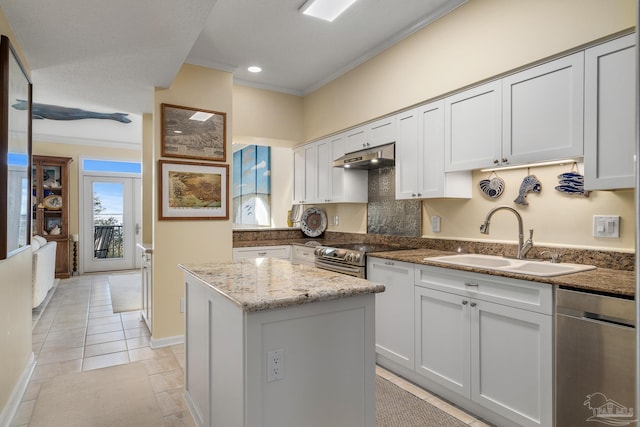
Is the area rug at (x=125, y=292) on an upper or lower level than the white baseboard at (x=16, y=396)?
lower

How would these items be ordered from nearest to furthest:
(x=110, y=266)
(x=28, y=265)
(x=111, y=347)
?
(x=28, y=265) < (x=111, y=347) < (x=110, y=266)

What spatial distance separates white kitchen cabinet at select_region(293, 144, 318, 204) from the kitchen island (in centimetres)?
282

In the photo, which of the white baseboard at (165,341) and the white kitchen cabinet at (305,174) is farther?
the white kitchen cabinet at (305,174)

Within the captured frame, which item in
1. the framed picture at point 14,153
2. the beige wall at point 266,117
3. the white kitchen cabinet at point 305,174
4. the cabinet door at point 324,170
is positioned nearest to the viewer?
the framed picture at point 14,153

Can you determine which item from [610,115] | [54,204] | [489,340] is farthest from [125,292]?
[610,115]

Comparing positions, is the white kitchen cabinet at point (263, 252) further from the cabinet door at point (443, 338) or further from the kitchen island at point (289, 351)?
the kitchen island at point (289, 351)

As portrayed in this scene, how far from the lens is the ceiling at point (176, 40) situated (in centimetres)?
215

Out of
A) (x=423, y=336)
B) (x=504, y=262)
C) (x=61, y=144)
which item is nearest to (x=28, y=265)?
(x=423, y=336)

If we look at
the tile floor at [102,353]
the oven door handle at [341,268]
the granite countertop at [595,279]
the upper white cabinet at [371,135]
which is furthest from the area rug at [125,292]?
the granite countertop at [595,279]

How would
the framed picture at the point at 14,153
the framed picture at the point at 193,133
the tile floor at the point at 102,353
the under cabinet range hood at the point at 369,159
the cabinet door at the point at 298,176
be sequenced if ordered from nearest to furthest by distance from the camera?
the framed picture at the point at 14,153
the tile floor at the point at 102,353
the under cabinet range hood at the point at 369,159
the framed picture at the point at 193,133
the cabinet door at the point at 298,176

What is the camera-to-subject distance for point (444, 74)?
111 inches

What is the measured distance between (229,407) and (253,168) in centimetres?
551

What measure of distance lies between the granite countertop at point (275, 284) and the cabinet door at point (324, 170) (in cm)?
220

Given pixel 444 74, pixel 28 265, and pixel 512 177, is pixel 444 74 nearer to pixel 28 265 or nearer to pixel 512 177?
pixel 512 177
